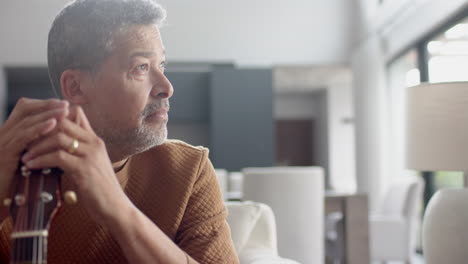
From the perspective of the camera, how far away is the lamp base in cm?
180

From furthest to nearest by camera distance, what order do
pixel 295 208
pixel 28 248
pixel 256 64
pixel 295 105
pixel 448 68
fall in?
pixel 295 105 → pixel 256 64 → pixel 448 68 → pixel 295 208 → pixel 28 248

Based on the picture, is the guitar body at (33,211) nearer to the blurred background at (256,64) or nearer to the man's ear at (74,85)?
the man's ear at (74,85)

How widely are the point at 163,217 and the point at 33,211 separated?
0.37m

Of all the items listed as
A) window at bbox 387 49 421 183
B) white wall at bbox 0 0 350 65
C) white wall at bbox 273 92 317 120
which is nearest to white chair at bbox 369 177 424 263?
window at bbox 387 49 421 183

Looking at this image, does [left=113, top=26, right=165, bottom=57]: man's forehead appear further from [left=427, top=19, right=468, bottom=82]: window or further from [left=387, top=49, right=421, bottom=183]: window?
[left=387, top=49, right=421, bottom=183]: window

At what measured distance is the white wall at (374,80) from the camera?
259 inches

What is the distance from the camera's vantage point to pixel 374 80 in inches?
284

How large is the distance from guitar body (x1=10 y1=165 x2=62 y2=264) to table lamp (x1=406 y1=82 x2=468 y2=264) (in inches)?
58.1

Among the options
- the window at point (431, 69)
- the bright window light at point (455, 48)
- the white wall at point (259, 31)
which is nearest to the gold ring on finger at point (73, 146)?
the window at point (431, 69)

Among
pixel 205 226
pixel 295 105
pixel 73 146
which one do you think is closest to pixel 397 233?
pixel 205 226

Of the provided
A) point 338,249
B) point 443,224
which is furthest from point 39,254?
point 338,249

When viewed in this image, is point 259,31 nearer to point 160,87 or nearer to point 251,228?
point 251,228

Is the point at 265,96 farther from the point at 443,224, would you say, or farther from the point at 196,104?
the point at 443,224

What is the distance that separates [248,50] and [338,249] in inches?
184
